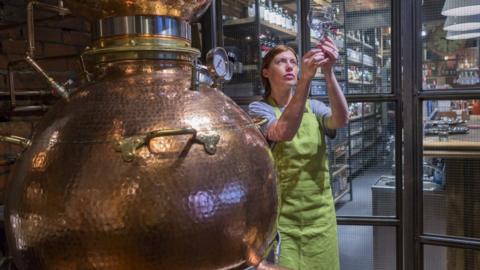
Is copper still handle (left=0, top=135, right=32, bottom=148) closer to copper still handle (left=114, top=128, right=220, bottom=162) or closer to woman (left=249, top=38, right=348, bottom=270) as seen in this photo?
copper still handle (left=114, top=128, right=220, bottom=162)

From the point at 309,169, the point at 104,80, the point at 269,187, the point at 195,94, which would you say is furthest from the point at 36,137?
the point at 309,169

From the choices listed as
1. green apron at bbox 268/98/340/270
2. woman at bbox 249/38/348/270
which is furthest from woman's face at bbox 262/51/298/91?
green apron at bbox 268/98/340/270

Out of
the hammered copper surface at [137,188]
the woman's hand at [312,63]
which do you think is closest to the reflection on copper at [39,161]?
the hammered copper surface at [137,188]

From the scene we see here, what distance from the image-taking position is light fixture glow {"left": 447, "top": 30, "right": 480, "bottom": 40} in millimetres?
1787

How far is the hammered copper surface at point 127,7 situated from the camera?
26.9 inches

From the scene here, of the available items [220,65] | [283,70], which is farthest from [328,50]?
[220,65]

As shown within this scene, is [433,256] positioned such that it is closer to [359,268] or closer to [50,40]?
[359,268]

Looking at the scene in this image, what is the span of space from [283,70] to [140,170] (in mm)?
1109

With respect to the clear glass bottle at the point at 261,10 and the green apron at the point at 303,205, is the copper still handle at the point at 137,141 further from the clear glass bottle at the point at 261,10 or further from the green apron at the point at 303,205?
the clear glass bottle at the point at 261,10

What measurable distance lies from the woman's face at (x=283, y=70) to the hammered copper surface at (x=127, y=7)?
924 millimetres

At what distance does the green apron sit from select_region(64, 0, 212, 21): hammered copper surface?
0.92 metres

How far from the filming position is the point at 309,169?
5.23ft

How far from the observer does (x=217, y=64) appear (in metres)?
0.79

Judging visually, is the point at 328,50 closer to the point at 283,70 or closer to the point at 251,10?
the point at 283,70
